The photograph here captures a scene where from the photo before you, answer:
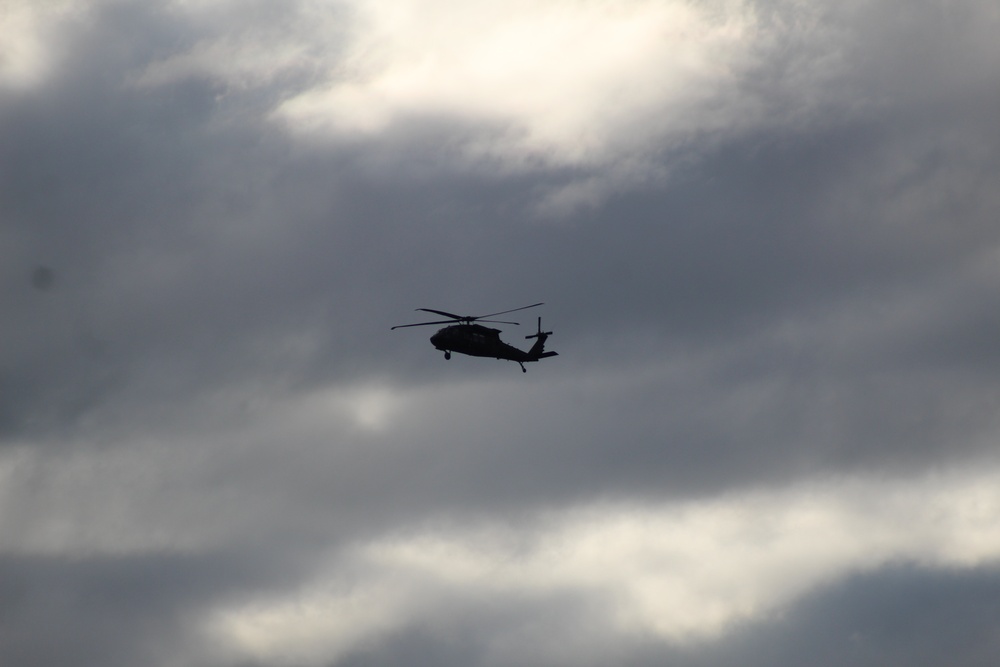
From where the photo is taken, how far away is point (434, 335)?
598ft

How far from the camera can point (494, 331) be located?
18100 cm

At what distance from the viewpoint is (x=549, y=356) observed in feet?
619

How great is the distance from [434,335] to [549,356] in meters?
17.6

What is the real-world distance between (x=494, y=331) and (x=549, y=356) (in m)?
11.5

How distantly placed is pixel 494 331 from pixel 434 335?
8370 millimetres
